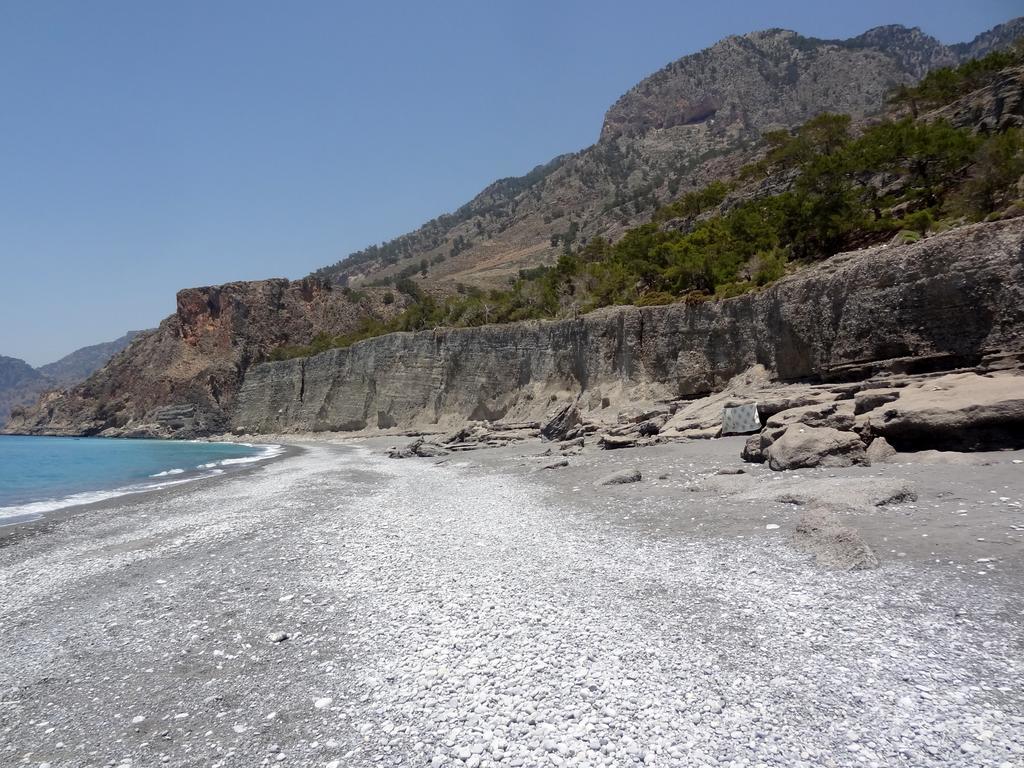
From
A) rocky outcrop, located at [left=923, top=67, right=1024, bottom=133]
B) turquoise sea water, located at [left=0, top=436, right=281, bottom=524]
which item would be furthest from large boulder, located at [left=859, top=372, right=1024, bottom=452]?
rocky outcrop, located at [left=923, top=67, right=1024, bottom=133]

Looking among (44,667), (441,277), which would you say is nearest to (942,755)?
(44,667)

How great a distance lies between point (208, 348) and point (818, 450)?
102 meters

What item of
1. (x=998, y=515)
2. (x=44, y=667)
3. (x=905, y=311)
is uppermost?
(x=905, y=311)

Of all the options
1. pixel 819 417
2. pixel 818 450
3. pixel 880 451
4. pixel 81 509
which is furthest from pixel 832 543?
pixel 81 509

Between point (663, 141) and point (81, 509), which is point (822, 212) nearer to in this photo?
point (81, 509)

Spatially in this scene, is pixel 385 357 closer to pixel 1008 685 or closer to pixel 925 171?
pixel 925 171

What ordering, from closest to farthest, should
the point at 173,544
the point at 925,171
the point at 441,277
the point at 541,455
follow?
the point at 173,544
the point at 541,455
the point at 925,171
the point at 441,277

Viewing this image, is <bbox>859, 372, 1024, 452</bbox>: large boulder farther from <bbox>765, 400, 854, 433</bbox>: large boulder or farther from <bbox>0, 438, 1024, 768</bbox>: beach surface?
<bbox>0, 438, 1024, 768</bbox>: beach surface

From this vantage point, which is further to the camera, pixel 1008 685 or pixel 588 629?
pixel 588 629

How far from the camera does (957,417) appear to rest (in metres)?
11.2

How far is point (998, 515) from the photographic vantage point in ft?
25.3

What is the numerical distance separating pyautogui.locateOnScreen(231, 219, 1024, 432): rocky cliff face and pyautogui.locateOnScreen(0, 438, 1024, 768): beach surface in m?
7.54

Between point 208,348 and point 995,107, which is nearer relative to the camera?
point 995,107

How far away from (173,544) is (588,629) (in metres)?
9.55
